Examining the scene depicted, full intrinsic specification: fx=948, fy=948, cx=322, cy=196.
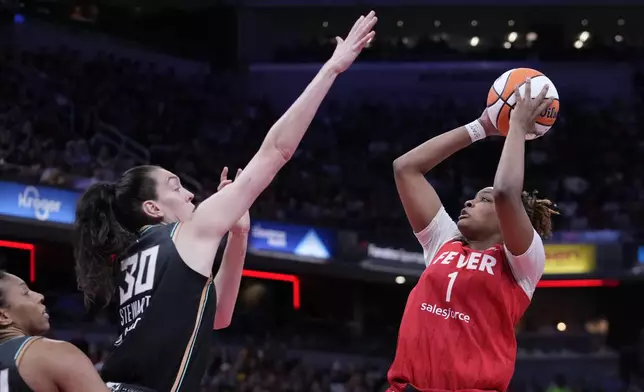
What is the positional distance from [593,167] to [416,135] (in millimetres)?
3587

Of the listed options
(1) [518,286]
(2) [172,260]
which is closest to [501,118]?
(1) [518,286]

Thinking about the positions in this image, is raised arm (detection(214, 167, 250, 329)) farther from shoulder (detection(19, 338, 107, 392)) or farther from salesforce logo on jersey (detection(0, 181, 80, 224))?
salesforce logo on jersey (detection(0, 181, 80, 224))

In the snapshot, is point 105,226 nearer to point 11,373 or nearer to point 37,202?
point 11,373

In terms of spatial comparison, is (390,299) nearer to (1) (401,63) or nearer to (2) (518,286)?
(1) (401,63)

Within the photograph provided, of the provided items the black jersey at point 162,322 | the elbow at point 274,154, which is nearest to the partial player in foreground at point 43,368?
the black jersey at point 162,322

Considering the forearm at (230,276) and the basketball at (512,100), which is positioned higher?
the basketball at (512,100)

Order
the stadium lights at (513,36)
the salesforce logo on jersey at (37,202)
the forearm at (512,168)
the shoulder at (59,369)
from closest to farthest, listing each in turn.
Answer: the shoulder at (59,369) → the forearm at (512,168) → the salesforce logo on jersey at (37,202) → the stadium lights at (513,36)

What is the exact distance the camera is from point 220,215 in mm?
3340

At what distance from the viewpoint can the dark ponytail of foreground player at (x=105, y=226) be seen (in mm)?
3457

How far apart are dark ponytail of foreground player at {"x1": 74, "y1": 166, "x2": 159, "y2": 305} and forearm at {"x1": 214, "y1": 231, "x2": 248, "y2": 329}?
520 mm

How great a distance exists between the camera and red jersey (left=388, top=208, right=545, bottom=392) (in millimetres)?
3975

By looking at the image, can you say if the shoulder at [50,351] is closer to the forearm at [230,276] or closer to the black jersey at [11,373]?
the black jersey at [11,373]

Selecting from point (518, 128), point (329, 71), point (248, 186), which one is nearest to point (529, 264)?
point (518, 128)

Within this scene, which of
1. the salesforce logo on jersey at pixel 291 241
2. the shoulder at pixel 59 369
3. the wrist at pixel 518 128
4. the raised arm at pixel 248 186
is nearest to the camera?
the shoulder at pixel 59 369
